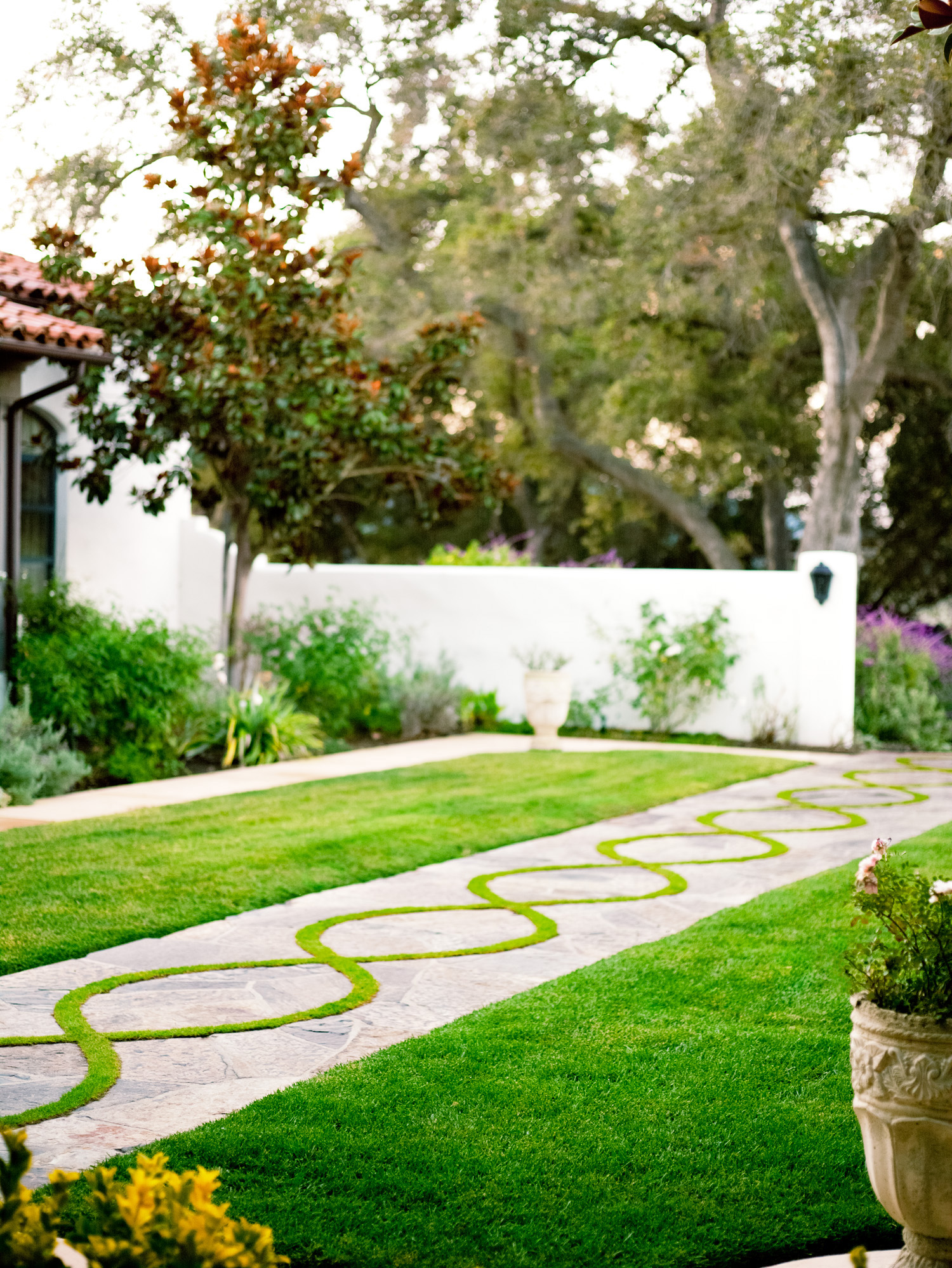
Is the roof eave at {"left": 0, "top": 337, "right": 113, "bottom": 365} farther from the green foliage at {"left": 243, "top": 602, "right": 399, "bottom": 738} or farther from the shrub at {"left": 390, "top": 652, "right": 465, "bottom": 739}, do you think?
the shrub at {"left": 390, "top": 652, "right": 465, "bottom": 739}

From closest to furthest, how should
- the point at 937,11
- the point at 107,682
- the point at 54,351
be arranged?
1. the point at 937,11
2. the point at 107,682
3. the point at 54,351

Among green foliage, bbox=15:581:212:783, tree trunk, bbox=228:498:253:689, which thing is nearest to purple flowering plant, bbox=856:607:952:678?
tree trunk, bbox=228:498:253:689

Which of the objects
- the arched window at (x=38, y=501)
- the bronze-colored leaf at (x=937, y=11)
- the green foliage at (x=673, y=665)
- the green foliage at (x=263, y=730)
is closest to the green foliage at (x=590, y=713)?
the green foliage at (x=673, y=665)

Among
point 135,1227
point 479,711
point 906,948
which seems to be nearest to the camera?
point 135,1227

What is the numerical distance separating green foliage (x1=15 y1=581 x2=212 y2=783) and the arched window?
1.06 metres

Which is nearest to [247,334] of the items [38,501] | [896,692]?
[38,501]

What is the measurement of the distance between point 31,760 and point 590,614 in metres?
6.46

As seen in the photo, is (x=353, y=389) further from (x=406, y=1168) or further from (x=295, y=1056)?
(x=406, y=1168)

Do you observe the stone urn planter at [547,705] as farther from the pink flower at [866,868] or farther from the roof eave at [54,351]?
the pink flower at [866,868]

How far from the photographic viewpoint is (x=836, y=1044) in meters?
4.50

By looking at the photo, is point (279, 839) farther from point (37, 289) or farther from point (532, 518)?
point (532, 518)

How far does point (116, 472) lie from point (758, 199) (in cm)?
735

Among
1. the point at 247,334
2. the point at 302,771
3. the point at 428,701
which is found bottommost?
the point at 302,771

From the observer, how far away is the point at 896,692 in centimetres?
1355
